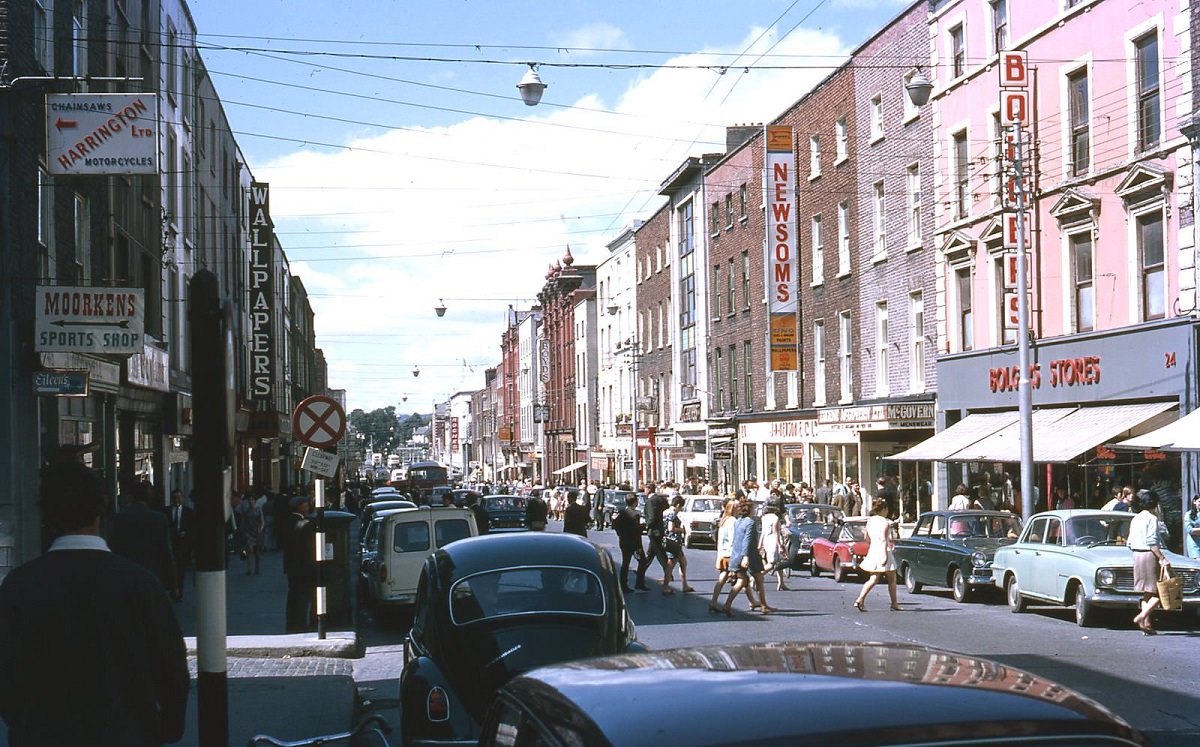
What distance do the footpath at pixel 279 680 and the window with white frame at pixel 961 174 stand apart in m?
20.7

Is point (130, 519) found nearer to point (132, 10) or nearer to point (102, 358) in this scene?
point (102, 358)

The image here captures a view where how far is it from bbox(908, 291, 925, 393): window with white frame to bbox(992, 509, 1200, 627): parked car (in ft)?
53.2

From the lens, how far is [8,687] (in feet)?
16.0

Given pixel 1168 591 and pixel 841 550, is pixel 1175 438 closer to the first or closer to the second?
pixel 1168 591

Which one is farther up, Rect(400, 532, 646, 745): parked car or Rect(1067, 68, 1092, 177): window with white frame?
A: Rect(1067, 68, 1092, 177): window with white frame

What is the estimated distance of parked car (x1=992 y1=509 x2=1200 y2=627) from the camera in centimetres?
1838

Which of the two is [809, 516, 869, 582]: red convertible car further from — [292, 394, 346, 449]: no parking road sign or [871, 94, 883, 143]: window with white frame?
[871, 94, 883, 143]: window with white frame

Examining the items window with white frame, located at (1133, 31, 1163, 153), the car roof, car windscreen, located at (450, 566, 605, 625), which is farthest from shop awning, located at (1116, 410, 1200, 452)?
car windscreen, located at (450, 566, 605, 625)

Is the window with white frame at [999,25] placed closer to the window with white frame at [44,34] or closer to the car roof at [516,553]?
the window with white frame at [44,34]

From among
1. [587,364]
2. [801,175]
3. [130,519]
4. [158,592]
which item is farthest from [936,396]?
[587,364]

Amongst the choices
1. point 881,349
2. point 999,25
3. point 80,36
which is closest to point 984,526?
point 999,25

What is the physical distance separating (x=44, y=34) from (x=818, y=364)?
30.0 meters

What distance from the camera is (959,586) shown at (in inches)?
890

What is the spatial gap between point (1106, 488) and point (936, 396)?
8462 millimetres
